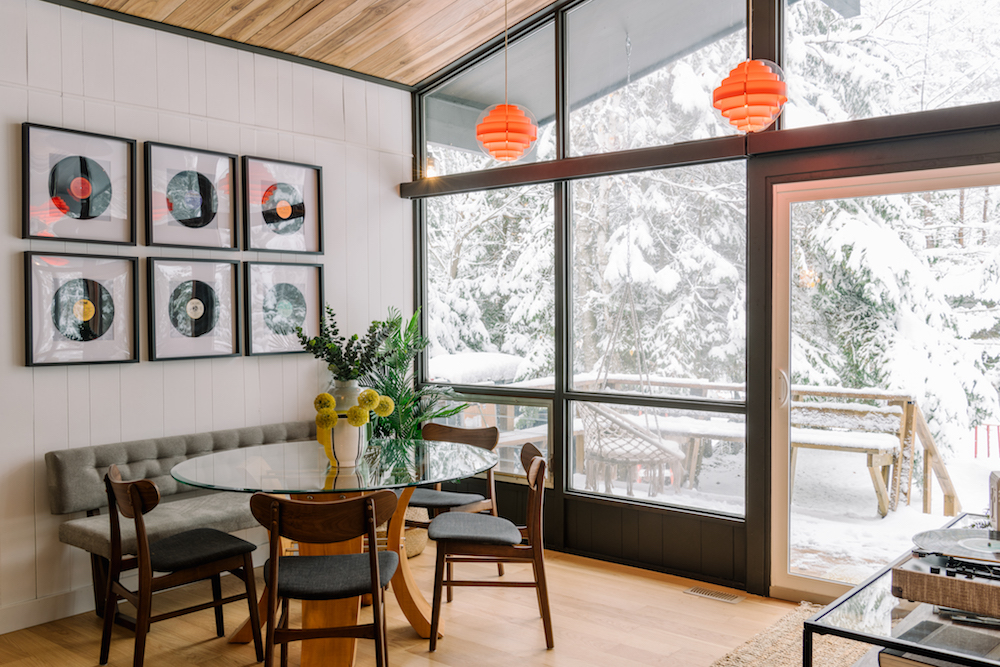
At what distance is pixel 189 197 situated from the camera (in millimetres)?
4160

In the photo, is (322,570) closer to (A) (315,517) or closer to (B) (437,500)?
(A) (315,517)

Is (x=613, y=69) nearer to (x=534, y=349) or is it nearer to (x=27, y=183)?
(x=534, y=349)

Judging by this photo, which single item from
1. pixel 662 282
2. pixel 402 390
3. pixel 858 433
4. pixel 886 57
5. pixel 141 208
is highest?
pixel 886 57

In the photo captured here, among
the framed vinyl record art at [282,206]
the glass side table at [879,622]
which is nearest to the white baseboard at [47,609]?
the framed vinyl record art at [282,206]

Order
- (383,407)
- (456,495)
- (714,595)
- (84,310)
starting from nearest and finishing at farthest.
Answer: (383,407) < (84,310) < (714,595) < (456,495)

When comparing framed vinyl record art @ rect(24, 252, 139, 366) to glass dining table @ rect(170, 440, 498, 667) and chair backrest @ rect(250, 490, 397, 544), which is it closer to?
glass dining table @ rect(170, 440, 498, 667)

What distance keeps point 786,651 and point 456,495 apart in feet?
5.84

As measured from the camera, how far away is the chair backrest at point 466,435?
412cm

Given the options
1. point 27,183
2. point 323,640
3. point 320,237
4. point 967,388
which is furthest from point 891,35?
point 27,183

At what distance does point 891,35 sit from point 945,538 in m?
2.35

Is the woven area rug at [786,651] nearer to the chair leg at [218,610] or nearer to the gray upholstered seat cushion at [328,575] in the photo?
the gray upholstered seat cushion at [328,575]

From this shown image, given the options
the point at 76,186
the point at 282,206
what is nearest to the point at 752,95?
the point at 282,206

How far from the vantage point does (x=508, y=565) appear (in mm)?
4438

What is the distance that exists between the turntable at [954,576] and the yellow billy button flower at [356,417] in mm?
2024
